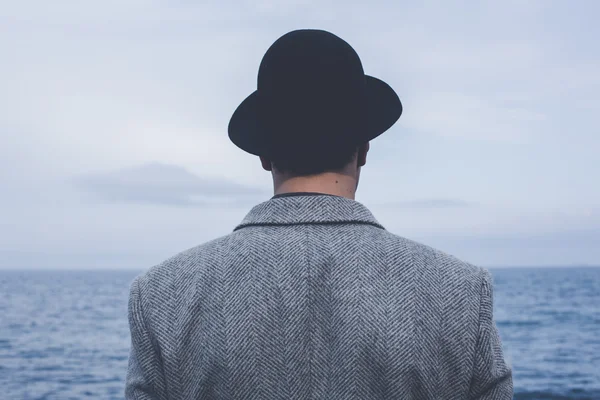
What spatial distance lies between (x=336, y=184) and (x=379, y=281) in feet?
1.03

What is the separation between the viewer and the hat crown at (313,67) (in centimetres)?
199

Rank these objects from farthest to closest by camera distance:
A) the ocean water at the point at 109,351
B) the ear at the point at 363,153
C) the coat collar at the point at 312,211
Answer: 1. the ocean water at the point at 109,351
2. the ear at the point at 363,153
3. the coat collar at the point at 312,211

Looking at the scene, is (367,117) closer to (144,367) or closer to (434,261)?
(434,261)

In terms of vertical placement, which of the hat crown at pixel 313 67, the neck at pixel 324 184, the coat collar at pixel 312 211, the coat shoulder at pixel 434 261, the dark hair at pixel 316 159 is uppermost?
the hat crown at pixel 313 67

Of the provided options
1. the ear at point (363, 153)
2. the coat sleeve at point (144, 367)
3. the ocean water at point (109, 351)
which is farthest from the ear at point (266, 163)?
the ocean water at point (109, 351)

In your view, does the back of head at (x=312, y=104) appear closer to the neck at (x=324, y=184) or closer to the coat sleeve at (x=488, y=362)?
the neck at (x=324, y=184)

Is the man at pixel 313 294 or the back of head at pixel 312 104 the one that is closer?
the man at pixel 313 294

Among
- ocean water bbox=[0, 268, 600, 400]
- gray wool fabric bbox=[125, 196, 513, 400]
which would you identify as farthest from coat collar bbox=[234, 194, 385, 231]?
ocean water bbox=[0, 268, 600, 400]

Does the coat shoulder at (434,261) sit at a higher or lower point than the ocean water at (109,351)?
higher

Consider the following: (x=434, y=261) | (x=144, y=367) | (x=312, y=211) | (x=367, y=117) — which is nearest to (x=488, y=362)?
(x=434, y=261)

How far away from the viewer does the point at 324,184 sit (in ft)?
6.64

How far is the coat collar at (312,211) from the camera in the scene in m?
1.98

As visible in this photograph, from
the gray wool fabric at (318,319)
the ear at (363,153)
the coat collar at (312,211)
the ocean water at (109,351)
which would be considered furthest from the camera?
the ocean water at (109,351)

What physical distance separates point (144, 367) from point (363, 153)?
3.02 ft
